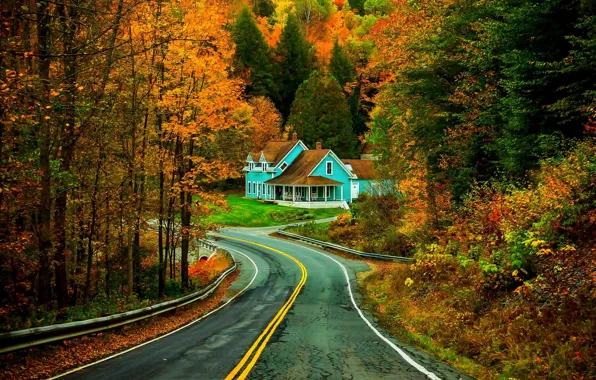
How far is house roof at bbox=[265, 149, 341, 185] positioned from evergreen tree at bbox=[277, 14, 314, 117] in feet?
69.0

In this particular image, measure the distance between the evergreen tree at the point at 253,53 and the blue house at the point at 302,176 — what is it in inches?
537

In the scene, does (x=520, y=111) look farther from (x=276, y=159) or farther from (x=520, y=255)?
(x=276, y=159)

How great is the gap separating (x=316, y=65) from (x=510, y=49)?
248ft

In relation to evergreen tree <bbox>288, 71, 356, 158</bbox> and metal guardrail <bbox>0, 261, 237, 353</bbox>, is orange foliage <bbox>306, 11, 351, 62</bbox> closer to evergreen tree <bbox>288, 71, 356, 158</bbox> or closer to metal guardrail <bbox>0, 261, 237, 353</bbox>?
evergreen tree <bbox>288, 71, 356, 158</bbox>

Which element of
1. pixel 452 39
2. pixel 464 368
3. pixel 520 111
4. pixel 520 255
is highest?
pixel 452 39

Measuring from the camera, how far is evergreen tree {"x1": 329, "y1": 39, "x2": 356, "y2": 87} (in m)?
83.5

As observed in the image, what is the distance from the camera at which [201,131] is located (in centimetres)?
1998

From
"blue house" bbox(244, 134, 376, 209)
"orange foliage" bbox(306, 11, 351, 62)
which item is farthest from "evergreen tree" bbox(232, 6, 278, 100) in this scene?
"orange foliage" bbox(306, 11, 351, 62)

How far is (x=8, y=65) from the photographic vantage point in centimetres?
1043

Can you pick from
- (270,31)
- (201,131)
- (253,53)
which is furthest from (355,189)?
(201,131)

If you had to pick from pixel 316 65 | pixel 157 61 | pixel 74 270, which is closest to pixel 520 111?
pixel 157 61

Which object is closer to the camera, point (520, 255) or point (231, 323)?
point (520, 255)

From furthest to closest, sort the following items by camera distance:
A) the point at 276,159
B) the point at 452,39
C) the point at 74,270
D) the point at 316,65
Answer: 1. the point at 316,65
2. the point at 276,159
3. the point at 452,39
4. the point at 74,270

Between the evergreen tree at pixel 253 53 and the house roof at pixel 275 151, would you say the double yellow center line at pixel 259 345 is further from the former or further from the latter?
the evergreen tree at pixel 253 53
